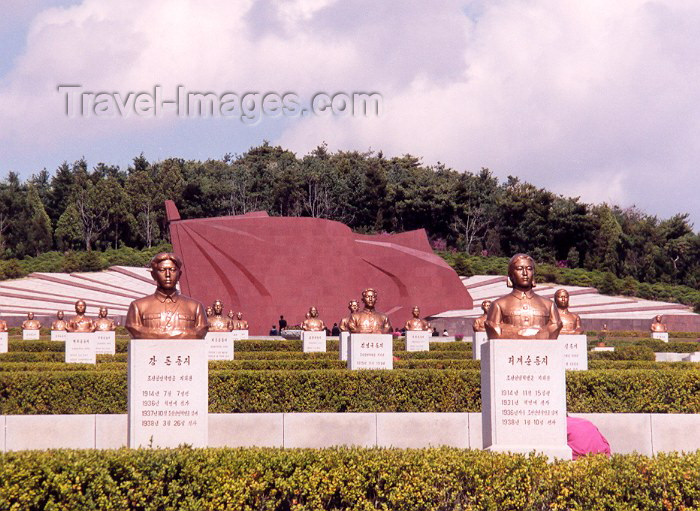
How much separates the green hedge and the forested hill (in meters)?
44.5

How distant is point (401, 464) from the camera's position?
5406mm

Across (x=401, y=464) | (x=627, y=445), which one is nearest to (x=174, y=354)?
(x=401, y=464)

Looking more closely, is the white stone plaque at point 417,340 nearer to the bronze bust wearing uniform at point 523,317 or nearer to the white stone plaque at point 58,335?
the white stone plaque at point 58,335

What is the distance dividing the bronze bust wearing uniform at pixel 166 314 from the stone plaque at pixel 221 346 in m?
8.24

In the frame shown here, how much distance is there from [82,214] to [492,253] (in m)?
25.5

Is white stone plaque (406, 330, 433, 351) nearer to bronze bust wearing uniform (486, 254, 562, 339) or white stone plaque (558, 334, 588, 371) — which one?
white stone plaque (558, 334, 588, 371)

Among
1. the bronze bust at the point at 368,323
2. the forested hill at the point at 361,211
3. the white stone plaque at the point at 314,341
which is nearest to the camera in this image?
the bronze bust at the point at 368,323

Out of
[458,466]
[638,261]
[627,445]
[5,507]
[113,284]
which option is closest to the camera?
[5,507]

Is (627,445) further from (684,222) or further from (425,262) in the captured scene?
A: (684,222)

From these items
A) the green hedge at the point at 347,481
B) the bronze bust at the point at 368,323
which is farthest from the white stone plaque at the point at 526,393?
the bronze bust at the point at 368,323

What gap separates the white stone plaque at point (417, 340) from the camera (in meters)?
18.3

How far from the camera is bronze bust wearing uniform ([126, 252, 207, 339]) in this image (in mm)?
7332

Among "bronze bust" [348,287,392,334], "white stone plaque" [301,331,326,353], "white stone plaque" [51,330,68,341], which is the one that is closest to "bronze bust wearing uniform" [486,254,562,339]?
"bronze bust" [348,287,392,334]

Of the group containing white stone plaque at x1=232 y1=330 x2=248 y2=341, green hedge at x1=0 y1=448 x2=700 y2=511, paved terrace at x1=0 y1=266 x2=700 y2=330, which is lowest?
green hedge at x1=0 y1=448 x2=700 y2=511
